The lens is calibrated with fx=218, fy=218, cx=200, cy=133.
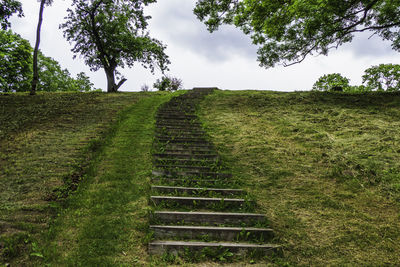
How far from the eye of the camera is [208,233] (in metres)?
3.70

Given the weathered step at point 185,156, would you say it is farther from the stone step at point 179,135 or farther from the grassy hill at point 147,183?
the stone step at point 179,135

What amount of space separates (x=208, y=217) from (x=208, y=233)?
1.20 ft

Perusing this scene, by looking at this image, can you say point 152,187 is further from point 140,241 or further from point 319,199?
point 319,199

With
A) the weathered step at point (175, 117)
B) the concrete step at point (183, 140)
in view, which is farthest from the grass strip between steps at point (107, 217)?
the weathered step at point (175, 117)

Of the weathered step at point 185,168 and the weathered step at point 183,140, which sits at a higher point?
the weathered step at point 183,140

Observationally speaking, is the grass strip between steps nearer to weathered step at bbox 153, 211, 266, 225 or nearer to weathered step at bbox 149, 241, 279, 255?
weathered step at bbox 149, 241, 279, 255

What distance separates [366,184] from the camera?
17.2ft

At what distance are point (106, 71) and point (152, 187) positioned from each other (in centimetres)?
1888

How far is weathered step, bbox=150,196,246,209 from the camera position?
4438 millimetres

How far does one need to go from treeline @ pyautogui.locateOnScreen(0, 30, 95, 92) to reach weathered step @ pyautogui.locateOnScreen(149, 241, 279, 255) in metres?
18.9

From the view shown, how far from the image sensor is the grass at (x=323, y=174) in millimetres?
3643

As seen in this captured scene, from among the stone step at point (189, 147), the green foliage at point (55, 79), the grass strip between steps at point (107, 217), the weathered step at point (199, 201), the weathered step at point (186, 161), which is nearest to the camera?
the grass strip between steps at point (107, 217)

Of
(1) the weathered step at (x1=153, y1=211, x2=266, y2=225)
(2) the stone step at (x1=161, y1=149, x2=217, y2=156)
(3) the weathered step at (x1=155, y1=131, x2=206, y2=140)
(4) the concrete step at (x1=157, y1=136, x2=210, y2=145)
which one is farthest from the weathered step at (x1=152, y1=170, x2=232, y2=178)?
(3) the weathered step at (x1=155, y1=131, x2=206, y2=140)

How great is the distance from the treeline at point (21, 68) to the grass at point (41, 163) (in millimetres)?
10335
